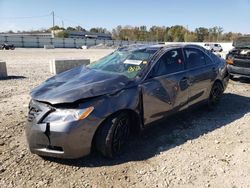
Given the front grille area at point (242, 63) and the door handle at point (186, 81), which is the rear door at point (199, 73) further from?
the front grille area at point (242, 63)

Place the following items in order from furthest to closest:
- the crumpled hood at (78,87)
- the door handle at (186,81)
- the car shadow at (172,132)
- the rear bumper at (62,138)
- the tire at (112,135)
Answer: the door handle at (186,81) → the car shadow at (172,132) → the tire at (112,135) → the crumpled hood at (78,87) → the rear bumper at (62,138)

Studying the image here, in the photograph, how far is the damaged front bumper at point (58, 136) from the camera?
3273 mm

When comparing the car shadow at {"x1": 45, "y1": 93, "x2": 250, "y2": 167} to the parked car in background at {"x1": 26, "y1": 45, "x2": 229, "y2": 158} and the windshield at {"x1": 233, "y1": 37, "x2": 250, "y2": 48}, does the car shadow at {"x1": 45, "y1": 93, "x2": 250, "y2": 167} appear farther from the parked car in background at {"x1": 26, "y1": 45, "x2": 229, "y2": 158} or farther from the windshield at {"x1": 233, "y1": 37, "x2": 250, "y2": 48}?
the windshield at {"x1": 233, "y1": 37, "x2": 250, "y2": 48}

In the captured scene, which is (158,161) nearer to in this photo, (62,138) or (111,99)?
(111,99)

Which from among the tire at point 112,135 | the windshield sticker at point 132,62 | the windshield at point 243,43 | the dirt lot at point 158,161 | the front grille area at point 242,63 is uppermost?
the windshield at point 243,43

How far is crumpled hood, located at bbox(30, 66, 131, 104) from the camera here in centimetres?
340

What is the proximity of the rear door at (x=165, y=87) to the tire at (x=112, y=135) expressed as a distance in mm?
433

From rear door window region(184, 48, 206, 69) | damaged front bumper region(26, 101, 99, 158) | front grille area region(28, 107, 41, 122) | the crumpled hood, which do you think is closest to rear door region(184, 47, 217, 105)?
rear door window region(184, 48, 206, 69)

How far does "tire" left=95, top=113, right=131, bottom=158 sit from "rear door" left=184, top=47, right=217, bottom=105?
5.76 feet

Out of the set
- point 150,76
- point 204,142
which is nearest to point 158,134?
point 204,142

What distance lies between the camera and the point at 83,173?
3406 mm

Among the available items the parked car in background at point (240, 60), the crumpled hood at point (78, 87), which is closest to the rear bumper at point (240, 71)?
the parked car in background at point (240, 60)

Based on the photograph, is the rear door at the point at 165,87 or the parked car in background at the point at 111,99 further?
the rear door at the point at 165,87

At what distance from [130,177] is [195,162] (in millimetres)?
987
